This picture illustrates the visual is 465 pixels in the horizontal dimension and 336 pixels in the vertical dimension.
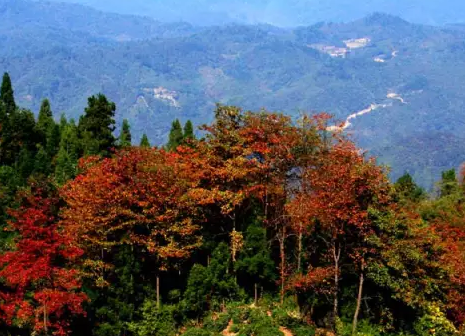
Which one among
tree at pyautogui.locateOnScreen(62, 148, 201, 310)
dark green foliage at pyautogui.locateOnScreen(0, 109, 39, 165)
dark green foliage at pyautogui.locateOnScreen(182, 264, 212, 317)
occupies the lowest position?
dark green foliage at pyautogui.locateOnScreen(182, 264, 212, 317)

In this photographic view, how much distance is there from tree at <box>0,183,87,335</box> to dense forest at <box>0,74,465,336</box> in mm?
66

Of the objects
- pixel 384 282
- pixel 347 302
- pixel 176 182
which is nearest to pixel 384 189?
pixel 384 282

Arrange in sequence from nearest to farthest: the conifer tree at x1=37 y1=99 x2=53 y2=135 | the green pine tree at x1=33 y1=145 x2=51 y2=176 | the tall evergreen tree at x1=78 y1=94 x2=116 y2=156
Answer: the green pine tree at x1=33 y1=145 x2=51 y2=176 < the tall evergreen tree at x1=78 y1=94 x2=116 y2=156 < the conifer tree at x1=37 y1=99 x2=53 y2=135

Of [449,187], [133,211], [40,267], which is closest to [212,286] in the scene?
[133,211]

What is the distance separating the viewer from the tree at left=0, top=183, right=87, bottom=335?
74.2ft

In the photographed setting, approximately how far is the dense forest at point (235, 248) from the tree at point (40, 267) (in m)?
0.07

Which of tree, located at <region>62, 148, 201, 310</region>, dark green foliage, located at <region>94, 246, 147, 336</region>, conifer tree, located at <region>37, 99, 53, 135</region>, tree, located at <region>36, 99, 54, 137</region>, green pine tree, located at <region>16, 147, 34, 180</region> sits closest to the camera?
dark green foliage, located at <region>94, 246, 147, 336</region>

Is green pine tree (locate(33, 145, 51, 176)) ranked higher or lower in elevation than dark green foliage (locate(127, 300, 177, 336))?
higher

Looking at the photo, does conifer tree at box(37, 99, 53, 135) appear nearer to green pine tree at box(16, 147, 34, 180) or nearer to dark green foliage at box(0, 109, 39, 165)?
dark green foliage at box(0, 109, 39, 165)

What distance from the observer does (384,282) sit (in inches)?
1006

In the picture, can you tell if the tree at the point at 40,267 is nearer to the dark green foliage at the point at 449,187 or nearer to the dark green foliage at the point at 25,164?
the dark green foliage at the point at 25,164

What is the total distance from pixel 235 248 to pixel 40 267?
11463mm

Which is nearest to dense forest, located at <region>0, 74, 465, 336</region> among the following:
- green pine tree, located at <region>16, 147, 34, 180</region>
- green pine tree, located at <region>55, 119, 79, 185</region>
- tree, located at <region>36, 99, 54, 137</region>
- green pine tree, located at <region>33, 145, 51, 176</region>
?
green pine tree, located at <region>55, 119, 79, 185</region>

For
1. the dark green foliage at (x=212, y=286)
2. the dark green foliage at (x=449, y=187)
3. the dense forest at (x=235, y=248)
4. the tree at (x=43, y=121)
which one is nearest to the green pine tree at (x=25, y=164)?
the tree at (x=43, y=121)
